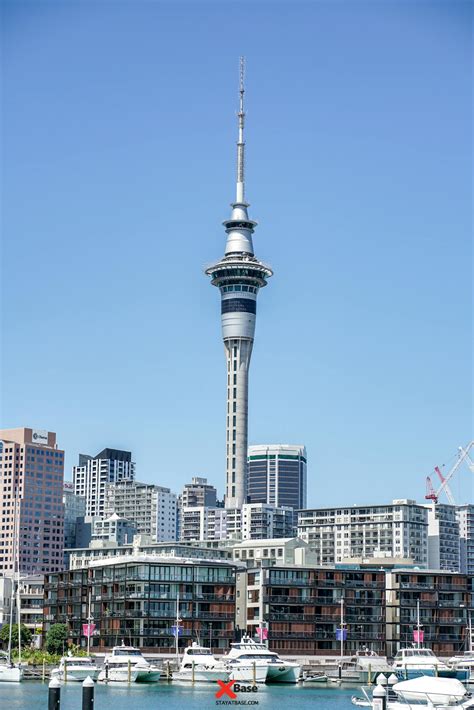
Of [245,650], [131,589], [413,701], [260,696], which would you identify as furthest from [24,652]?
[413,701]

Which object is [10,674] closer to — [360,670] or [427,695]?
[360,670]

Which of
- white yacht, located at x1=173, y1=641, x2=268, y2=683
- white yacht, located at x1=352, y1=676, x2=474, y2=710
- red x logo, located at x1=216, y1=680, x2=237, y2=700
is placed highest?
white yacht, located at x1=352, y1=676, x2=474, y2=710

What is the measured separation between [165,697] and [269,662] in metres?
21.1

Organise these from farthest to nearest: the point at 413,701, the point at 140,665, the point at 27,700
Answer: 1. the point at 140,665
2. the point at 27,700
3. the point at 413,701

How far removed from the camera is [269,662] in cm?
15862

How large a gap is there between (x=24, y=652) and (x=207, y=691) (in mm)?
52558

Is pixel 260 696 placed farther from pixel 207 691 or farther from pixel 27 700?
pixel 27 700

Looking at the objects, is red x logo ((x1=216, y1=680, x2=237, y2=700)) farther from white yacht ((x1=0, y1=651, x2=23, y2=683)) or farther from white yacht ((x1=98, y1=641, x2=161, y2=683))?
white yacht ((x1=0, y1=651, x2=23, y2=683))

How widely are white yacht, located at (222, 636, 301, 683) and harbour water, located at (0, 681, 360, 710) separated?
1259 mm

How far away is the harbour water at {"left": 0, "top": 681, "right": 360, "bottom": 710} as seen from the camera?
12975 cm

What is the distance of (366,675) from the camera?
170500 millimetres

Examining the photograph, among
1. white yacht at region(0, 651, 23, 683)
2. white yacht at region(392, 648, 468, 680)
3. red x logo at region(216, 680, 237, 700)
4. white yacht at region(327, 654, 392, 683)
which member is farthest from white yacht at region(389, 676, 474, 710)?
white yacht at region(0, 651, 23, 683)

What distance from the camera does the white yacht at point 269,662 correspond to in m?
158

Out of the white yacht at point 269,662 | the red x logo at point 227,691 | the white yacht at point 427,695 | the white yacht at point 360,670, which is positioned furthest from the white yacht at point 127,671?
the white yacht at point 427,695
